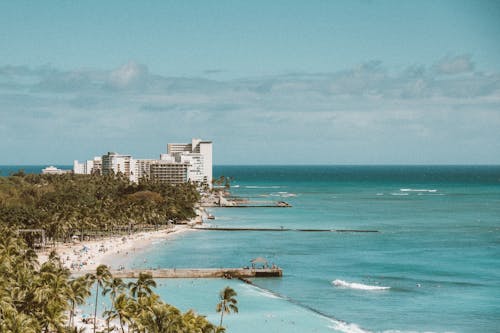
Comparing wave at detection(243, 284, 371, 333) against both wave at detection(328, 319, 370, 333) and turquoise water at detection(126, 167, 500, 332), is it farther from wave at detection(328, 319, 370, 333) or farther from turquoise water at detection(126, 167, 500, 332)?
turquoise water at detection(126, 167, 500, 332)

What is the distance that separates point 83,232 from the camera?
12344 centimetres

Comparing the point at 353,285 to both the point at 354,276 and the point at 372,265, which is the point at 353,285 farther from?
the point at 372,265

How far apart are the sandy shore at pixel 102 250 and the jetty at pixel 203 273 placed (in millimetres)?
5719

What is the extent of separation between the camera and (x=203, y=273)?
8662 centimetres

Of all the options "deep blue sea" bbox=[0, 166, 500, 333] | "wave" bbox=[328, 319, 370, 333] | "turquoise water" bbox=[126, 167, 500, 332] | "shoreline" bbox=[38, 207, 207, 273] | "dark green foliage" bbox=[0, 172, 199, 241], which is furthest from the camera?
"dark green foliage" bbox=[0, 172, 199, 241]

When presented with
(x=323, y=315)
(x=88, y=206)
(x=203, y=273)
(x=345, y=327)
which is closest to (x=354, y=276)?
(x=203, y=273)

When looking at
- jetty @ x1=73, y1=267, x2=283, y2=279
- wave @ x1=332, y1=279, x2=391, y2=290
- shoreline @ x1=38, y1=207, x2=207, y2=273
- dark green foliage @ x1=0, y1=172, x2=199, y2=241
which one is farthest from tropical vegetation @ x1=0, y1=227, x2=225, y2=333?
dark green foliage @ x1=0, y1=172, x2=199, y2=241

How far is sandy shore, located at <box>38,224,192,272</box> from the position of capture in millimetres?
93031

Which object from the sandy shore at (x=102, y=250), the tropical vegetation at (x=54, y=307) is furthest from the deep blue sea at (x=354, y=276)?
the tropical vegetation at (x=54, y=307)

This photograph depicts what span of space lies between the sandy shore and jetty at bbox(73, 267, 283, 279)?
18.8ft

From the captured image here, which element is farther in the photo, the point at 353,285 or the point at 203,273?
the point at 203,273

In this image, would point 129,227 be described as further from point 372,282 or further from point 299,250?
point 372,282

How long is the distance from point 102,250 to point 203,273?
25336mm

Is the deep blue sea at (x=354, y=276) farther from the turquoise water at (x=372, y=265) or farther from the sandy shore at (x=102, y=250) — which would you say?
the sandy shore at (x=102, y=250)
